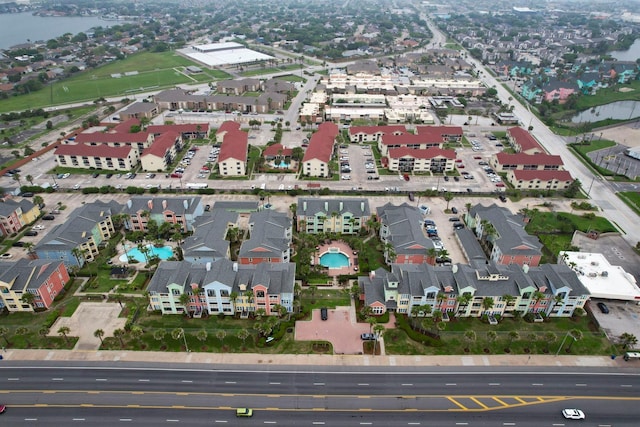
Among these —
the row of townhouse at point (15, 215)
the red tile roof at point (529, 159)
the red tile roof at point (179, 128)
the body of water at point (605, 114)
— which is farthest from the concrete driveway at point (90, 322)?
the body of water at point (605, 114)

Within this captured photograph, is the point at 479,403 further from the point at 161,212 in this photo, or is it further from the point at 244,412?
the point at 161,212

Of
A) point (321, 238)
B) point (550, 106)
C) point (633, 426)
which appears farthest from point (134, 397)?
point (550, 106)

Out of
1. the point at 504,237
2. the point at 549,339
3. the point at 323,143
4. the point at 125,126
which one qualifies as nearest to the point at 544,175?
the point at 504,237

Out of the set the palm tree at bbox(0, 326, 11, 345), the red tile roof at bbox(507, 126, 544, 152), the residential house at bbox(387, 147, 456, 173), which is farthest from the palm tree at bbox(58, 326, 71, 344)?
the red tile roof at bbox(507, 126, 544, 152)

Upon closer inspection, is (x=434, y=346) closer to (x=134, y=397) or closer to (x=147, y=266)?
(x=134, y=397)

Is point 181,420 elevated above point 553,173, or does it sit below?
below

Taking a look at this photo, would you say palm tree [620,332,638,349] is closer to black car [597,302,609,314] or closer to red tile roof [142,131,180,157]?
black car [597,302,609,314]
